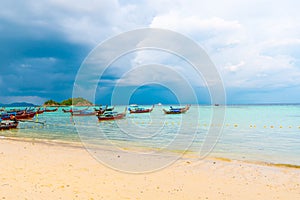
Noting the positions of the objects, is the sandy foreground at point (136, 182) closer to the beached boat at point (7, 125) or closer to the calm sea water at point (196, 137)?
the calm sea water at point (196, 137)

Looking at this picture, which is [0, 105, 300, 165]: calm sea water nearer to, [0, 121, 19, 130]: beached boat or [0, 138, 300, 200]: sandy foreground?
[0, 121, 19, 130]: beached boat

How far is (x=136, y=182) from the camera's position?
22.4 ft

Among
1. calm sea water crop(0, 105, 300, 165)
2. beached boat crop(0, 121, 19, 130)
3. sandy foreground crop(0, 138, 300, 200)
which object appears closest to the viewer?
sandy foreground crop(0, 138, 300, 200)

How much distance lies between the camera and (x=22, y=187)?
5812mm

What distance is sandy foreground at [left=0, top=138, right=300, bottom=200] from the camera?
5.73 m

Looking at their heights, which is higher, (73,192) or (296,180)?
(73,192)

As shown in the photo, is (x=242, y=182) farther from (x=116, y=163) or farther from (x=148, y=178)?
(x=116, y=163)

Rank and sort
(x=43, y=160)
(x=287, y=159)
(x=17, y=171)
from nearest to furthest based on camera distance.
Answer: (x=17, y=171), (x=43, y=160), (x=287, y=159)

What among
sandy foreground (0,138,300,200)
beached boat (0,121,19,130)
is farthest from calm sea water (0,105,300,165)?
sandy foreground (0,138,300,200)

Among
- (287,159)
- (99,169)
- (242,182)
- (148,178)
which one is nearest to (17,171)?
(99,169)

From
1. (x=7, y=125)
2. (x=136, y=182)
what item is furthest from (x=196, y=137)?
(x=7, y=125)

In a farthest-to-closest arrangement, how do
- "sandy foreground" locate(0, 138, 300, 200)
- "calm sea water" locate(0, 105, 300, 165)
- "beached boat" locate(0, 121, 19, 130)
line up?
"beached boat" locate(0, 121, 19, 130) → "calm sea water" locate(0, 105, 300, 165) → "sandy foreground" locate(0, 138, 300, 200)

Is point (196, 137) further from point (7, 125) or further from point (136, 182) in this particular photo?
point (7, 125)

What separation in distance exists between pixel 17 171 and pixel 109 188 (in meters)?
3.39
